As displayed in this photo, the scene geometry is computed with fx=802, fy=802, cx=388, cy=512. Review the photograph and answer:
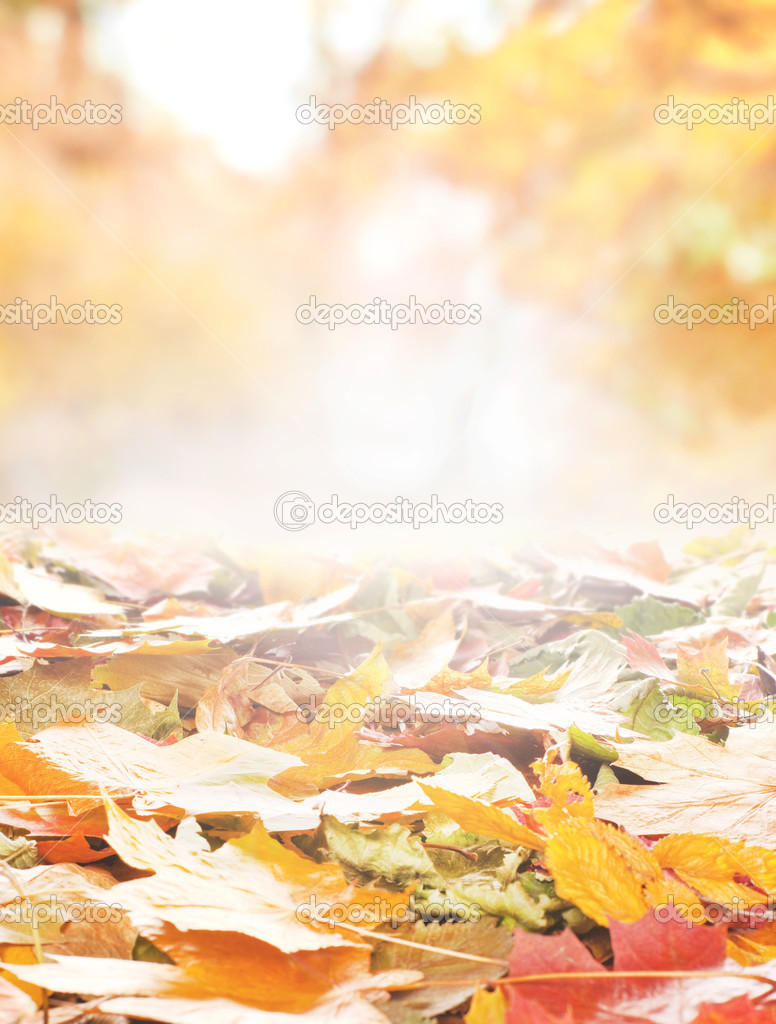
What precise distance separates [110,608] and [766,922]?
437 mm

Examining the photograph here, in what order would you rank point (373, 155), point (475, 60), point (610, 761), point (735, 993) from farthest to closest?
point (373, 155), point (475, 60), point (610, 761), point (735, 993)

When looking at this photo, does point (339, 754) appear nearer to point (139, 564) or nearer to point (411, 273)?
point (139, 564)

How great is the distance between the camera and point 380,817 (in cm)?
33

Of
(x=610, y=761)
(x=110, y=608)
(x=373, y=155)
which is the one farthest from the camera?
(x=373, y=155)

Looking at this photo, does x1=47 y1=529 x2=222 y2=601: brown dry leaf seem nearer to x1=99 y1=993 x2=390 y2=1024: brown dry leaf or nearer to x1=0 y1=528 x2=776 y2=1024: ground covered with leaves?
x1=0 y1=528 x2=776 y2=1024: ground covered with leaves

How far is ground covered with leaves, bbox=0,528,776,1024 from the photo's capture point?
0.25 metres

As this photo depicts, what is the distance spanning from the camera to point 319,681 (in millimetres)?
470

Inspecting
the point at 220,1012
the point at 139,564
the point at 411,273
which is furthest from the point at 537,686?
the point at 411,273

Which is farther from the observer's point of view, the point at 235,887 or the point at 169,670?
the point at 169,670

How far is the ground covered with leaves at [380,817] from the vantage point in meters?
0.25

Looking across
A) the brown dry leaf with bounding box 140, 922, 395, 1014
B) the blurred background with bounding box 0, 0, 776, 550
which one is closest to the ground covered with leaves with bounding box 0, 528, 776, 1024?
the brown dry leaf with bounding box 140, 922, 395, 1014

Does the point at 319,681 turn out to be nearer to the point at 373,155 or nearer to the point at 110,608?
the point at 110,608

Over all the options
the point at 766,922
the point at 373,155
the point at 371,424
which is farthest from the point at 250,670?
the point at 373,155

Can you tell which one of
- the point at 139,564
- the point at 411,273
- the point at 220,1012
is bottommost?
the point at 220,1012
